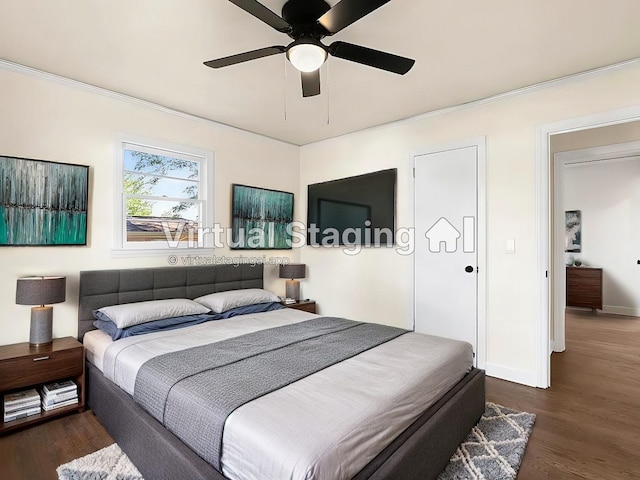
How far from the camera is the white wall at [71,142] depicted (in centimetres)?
270

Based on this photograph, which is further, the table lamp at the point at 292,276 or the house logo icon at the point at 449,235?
the table lamp at the point at 292,276

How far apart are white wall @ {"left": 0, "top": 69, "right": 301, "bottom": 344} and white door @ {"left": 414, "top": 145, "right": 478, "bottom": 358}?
7.82 ft

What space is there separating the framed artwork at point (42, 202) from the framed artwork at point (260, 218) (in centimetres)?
157

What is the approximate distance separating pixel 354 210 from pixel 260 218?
1210 millimetres

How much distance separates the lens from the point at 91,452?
212cm

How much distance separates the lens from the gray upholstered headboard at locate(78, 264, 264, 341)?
2.98 m

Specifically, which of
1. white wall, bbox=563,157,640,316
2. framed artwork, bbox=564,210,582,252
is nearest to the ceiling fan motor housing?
white wall, bbox=563,157,640,316

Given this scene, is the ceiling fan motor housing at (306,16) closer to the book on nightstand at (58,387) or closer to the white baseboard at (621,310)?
the book on nightstand at (58,387)

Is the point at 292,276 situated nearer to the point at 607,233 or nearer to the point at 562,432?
the point at 562,432

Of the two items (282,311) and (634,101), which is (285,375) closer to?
(282,311)

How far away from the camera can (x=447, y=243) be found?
3.63 meters

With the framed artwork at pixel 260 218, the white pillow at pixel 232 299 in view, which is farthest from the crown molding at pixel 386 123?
the white pillow at pixel 232 299

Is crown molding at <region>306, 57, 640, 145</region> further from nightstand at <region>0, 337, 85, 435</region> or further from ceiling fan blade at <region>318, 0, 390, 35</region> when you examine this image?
nightstand at <region>0, 337, 85, 435</region>

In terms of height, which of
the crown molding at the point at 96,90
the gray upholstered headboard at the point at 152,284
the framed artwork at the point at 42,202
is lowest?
the gray upholstered headboard at the point at 152,284
